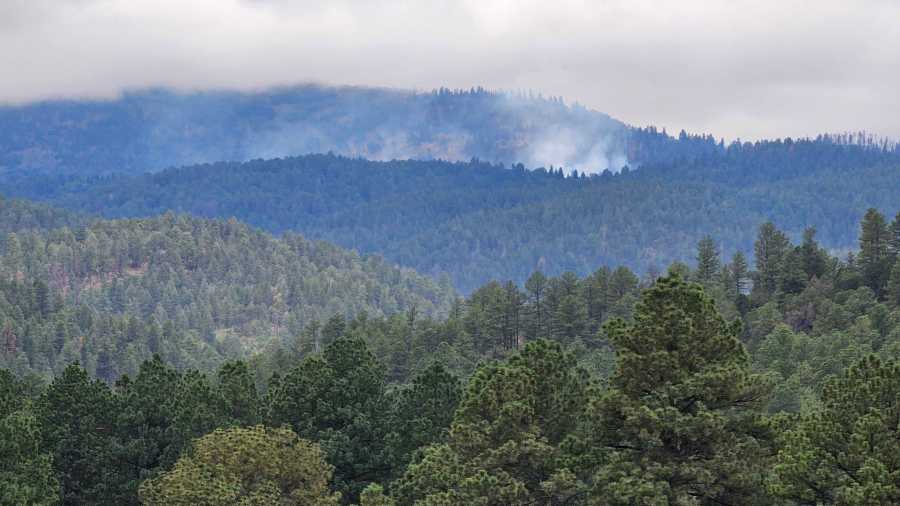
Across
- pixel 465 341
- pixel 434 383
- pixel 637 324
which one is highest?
pixel 637 324

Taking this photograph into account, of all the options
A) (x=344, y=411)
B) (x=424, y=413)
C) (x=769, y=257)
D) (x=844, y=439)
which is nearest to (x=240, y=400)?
(x=344, y=411)

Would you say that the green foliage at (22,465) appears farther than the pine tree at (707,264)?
No

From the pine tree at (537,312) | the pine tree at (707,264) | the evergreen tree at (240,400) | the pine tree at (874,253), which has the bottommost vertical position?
the pine tree at (537,312)

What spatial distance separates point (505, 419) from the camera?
173 feet

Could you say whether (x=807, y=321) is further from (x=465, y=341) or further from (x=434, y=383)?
(x=434, y=383)

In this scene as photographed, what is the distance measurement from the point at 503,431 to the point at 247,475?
14712mm

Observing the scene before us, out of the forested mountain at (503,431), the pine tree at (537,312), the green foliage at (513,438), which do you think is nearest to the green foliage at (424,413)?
the forested mountain at (503,431)

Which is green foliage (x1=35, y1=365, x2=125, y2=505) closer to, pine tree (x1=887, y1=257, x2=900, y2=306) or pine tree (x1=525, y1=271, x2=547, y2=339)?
pine tree (x1=887, y1=257, x2=900, y2=306)

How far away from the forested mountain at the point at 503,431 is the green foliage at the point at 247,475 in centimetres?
10

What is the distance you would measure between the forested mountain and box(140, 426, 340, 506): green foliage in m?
0.10

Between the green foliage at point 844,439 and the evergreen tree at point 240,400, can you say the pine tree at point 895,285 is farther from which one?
the green foliage at point 844,439

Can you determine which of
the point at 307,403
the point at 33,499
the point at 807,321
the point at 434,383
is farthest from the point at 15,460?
the point at 807,321

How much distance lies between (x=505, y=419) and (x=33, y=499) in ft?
77.7

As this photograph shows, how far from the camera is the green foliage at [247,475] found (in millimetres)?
57594
